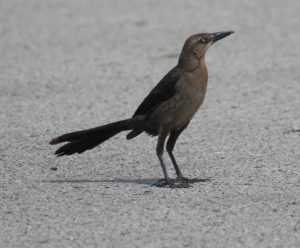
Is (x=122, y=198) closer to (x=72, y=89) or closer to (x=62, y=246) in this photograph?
(x=62, y=246)

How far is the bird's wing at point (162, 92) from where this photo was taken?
703 centimetres

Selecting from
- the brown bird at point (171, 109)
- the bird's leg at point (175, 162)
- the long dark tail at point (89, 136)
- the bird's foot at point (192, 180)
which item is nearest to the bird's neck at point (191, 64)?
the brown bird at point (171, 109)

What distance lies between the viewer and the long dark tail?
7.25m

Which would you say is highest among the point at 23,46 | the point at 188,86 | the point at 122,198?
the point at 188,86

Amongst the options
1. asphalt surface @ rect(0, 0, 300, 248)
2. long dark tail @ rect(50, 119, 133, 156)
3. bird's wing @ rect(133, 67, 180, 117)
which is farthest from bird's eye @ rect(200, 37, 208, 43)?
asphalt surface @ rect(0, 0, 300, 248)

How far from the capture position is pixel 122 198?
670 centimetres

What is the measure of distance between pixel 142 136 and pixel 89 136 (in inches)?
63.7

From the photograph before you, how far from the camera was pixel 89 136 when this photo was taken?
23.9 ft

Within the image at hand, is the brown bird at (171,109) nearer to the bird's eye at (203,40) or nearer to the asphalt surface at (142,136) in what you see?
the bird's eye at (203,40)

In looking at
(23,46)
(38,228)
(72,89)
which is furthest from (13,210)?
(23,46)

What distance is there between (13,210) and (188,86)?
63.8 inches

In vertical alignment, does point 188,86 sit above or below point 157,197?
above

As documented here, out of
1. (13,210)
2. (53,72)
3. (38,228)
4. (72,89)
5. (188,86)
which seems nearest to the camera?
(38,228)

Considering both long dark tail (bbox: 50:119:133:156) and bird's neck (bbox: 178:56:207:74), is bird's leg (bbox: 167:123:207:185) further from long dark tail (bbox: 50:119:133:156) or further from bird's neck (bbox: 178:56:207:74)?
bird's neck (bbox: 178:56:207:74)
